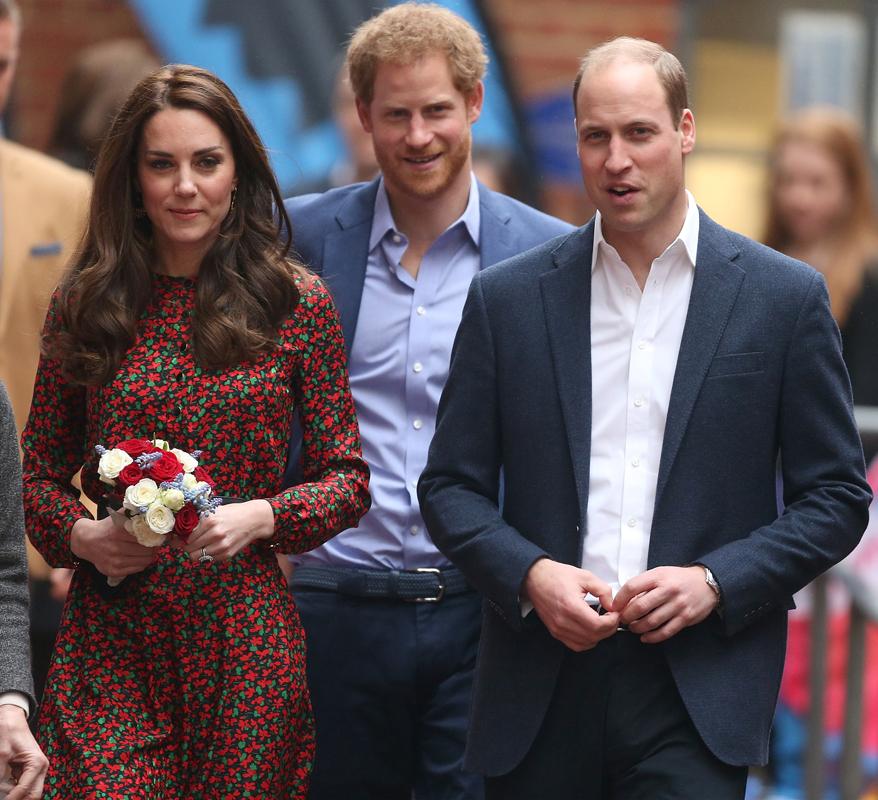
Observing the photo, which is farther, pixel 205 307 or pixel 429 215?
pixel 429 215

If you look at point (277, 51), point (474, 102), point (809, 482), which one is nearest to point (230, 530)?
point (809, 482)

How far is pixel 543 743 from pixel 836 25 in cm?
676

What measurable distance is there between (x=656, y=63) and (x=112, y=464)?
4.81ft

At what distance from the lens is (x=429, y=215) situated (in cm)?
520

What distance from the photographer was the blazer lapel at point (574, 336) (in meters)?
4.33

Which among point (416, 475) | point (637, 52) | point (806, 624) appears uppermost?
point (637, 52)

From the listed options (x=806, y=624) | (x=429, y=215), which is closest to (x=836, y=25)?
(x=806, y=624)

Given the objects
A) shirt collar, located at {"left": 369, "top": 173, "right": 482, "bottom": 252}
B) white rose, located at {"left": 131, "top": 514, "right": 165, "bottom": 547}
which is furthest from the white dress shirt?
white rose, located at {"left": 131, "top": 514, "right": 165, "bottom": 547}

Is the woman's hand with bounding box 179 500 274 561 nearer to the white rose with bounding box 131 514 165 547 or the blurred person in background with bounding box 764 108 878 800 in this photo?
the white rose with bounding box 131 514 165 547

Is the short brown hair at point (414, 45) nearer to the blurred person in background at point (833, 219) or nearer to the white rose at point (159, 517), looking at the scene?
the white rose at point (159, 517)

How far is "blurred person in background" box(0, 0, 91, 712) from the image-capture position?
5945mm

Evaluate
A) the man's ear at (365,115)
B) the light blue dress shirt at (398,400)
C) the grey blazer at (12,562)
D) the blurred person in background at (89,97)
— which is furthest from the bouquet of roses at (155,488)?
the blurred person in background at (89,97)

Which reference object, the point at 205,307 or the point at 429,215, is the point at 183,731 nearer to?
the point at 205,307

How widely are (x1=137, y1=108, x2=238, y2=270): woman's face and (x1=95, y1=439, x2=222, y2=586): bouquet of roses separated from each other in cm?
59
